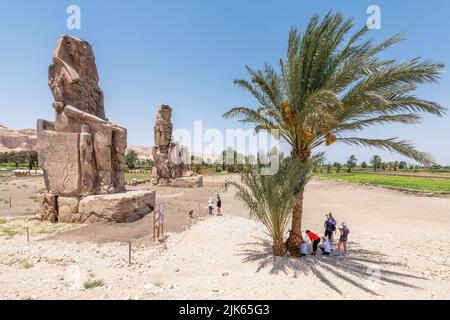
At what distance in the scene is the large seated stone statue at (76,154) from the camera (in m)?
10.1

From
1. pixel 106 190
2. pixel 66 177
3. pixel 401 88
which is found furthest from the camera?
pixel 106 190

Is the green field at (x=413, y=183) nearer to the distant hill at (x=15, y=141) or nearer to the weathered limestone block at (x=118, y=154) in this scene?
the weathered limestone block at (x=118, y=154)

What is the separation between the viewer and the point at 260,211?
672 centimetres

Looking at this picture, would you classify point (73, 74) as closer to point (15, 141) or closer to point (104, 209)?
point (104, 209)

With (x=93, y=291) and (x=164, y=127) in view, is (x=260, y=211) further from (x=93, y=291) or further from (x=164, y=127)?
Result: (x=164, y=127)

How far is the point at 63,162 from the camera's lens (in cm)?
1030

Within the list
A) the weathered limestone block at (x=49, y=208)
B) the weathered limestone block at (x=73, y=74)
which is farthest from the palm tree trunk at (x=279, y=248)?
the weathered limestone block at (x=73, y=74)

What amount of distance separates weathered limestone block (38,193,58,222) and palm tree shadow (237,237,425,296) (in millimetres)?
8547

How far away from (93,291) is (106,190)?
23.2 feet

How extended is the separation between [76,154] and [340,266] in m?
11.0

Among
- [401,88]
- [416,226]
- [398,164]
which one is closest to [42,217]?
[401,88]

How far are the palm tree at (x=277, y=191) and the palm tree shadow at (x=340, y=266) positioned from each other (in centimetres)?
64

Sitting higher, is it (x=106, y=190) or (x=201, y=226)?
(x=106, y=190)

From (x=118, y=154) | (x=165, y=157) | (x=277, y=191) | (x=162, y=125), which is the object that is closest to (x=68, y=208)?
(x=118, y=154)
